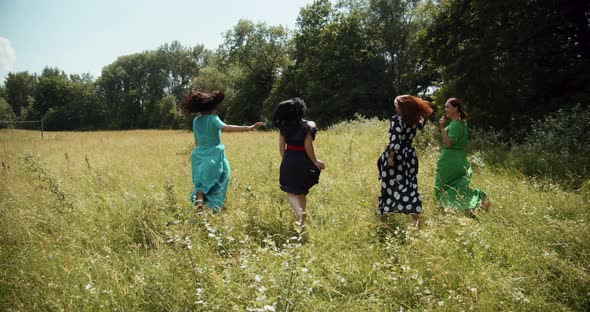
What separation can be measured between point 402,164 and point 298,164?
60.0 inches

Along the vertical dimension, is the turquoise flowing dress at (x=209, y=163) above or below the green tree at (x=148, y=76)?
below

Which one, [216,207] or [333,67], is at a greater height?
[333,67]

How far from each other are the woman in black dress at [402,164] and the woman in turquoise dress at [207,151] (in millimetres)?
2023

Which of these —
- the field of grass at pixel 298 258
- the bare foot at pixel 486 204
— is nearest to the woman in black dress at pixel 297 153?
the field of grass at pixel 298 258

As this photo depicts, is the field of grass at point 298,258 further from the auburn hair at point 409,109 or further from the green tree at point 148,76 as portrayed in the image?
the green tree at point 148,76

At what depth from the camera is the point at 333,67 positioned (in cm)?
3531

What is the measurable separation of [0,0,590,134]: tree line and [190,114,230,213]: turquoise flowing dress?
11342 mm

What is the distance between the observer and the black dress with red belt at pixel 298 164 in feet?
14.9

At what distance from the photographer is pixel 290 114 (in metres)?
4.55

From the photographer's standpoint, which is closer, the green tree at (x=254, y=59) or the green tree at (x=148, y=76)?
the green tree at (x=254, y=59)

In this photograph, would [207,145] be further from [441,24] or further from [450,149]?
[441,24]

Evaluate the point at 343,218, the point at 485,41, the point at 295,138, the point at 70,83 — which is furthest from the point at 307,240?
the point at 70,83

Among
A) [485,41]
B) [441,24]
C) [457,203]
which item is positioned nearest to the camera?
[457,203]

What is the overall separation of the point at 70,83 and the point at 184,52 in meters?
28.9
